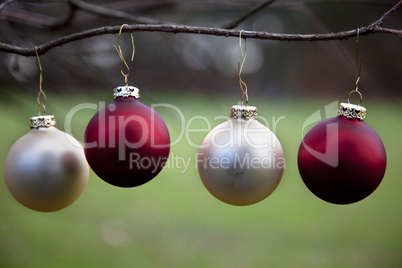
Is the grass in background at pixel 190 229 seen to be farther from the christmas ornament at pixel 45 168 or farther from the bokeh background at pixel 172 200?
the christmas ornament at pixel 45 168

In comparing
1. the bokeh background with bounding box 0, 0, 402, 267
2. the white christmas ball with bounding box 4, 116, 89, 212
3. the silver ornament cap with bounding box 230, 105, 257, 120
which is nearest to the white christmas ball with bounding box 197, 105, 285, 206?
the silver ornament cap with bounding box 230, 105, 257, 120

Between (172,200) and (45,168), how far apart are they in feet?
4.33

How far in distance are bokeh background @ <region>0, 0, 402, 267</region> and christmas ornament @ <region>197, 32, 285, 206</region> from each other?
287 mm

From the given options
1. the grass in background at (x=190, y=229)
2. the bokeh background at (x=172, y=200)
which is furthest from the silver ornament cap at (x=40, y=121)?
the grass in background at (x=190, y=229)

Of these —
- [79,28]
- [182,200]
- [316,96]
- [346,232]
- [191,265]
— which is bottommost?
[191,265]

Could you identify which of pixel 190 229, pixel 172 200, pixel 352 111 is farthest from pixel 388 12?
pixel 172 200

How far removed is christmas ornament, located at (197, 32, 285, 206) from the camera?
1.55 feet

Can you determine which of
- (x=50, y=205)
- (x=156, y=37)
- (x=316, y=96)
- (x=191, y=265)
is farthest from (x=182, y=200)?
(x=316, y=96)

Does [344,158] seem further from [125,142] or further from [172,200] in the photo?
[172,200]

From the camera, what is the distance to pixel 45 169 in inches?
19.4

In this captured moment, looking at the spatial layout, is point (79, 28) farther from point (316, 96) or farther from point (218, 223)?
point (316, 96)

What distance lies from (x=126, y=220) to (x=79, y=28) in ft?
2.24

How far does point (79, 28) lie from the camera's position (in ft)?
4.08

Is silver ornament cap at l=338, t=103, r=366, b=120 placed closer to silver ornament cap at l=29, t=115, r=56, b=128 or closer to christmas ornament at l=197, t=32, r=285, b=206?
christmas ornament at l=197, t=32, r=285, b=206
